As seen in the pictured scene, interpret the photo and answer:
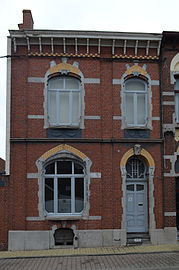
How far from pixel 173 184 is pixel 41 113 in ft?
20.5

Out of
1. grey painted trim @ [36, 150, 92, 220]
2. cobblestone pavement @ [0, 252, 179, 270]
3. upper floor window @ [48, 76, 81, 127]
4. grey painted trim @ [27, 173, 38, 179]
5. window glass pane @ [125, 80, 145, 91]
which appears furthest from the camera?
window glass pane @ [125, 80, 145, 91]

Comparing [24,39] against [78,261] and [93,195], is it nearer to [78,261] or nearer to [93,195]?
[93,195]

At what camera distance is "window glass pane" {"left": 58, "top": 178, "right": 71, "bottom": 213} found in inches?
491

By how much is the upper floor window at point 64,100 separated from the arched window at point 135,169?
113 inches

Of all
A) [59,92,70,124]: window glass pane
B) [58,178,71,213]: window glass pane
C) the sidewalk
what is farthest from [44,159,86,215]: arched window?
[59,92,70,124]: window glass pane

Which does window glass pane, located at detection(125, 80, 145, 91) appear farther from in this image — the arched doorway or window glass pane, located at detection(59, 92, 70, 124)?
the arched doorway

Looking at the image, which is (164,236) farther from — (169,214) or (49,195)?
(49,195)

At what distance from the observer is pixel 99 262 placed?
10211 millimetres

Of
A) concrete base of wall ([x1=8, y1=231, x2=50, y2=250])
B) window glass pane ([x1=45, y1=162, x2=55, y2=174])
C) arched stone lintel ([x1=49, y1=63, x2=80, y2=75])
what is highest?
arched stone lintel ([x1=49, y1=63, x2=80, y2=75])

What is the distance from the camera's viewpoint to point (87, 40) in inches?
502

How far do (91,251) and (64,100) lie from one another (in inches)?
242

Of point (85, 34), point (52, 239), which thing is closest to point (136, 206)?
point (52, 239)

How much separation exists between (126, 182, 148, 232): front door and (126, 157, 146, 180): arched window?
1.00ft

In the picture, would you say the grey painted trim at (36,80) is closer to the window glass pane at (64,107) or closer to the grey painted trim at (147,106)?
the window glass pane at (64,107)
